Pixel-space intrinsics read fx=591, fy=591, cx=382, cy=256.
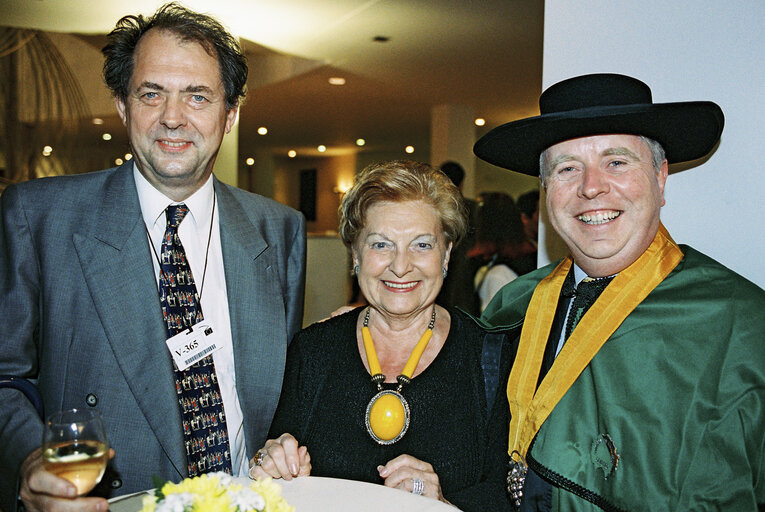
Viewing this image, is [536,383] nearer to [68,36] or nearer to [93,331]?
[93,331]

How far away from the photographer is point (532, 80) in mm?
9188

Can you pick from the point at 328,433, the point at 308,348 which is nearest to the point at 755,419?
the point at 328,433

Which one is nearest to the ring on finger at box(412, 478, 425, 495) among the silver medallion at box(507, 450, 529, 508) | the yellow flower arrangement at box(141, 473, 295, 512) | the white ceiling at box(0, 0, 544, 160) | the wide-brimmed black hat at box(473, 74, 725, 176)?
the silver medallion at box(507, 450, 529, 508)

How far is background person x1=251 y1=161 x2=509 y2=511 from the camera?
1.86 metres

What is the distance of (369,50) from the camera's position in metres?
8.15

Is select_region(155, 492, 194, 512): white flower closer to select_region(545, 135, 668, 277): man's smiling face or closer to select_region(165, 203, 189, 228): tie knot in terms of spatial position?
select_region(165, 203, 189, 228): tie knot

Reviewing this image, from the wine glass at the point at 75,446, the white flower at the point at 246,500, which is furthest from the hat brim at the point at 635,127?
the wine glass at the point at 75,446

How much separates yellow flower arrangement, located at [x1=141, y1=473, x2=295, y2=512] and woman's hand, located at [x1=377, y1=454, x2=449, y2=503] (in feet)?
2.20

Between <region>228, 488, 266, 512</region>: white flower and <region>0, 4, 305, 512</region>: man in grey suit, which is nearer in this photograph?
<region>228, 488, 266, 512</region>: white flower

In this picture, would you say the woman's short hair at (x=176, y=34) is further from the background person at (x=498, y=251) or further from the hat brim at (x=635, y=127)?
the background person at (x=498, y=251)

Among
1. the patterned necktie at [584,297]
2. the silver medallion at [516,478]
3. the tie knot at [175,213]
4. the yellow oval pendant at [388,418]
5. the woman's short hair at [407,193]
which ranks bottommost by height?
the silver medallion at [516,478]

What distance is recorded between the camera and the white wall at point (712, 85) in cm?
197

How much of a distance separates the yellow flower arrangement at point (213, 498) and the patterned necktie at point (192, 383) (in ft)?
2.54

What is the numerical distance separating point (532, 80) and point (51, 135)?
22.4 ft
